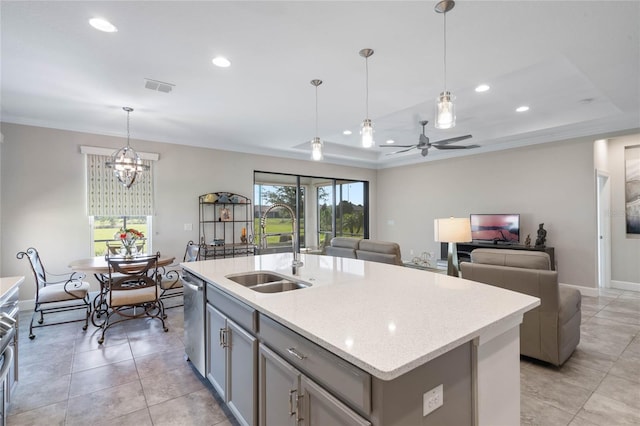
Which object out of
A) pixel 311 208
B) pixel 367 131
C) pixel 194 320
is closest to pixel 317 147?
pixel 367 131

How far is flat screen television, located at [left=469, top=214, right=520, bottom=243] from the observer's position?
18.6 feet

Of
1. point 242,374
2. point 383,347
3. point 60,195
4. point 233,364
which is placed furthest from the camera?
point 60,195

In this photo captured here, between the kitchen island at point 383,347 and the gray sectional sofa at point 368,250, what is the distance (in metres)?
1.90

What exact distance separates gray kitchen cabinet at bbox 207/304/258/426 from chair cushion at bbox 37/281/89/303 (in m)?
2.47

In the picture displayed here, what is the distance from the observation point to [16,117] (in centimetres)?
419

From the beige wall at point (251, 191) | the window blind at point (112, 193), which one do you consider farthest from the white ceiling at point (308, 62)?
the window blind at point (112, 193)

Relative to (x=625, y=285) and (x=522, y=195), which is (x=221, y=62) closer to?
(x=522, y=195)

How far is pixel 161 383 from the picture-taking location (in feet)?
8.18

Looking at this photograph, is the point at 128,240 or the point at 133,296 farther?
the point at 128,240

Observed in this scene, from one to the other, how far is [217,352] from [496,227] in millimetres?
5651

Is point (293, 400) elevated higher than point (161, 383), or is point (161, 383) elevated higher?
point (293, 400)

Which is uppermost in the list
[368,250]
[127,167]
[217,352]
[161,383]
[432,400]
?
[127,167]

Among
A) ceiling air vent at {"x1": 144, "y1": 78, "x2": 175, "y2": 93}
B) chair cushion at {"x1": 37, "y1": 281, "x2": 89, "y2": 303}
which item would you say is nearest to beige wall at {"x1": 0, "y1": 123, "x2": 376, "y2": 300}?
chair cushion at {"x1": 37, "y1": 281, "x2": 89, "y2": 303}

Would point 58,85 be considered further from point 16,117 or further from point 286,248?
point 286,248
